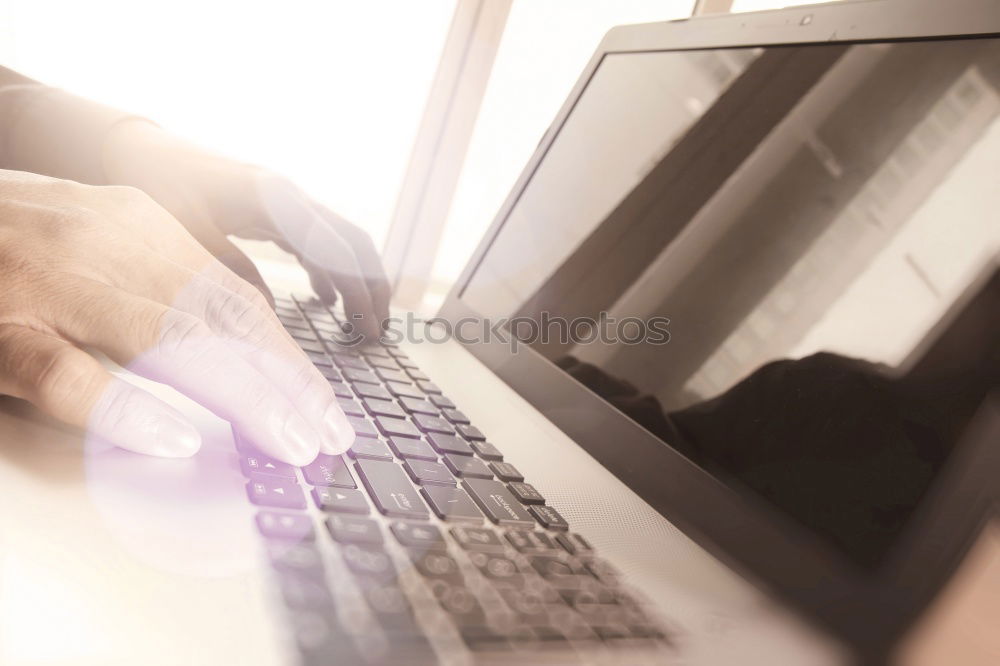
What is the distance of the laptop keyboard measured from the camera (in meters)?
0.27

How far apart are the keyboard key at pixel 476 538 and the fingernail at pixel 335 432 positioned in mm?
99

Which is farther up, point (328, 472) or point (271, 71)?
point (271, 71)

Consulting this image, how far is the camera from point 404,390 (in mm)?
628

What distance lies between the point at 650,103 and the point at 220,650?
0.65 metres

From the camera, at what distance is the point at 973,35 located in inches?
18.3

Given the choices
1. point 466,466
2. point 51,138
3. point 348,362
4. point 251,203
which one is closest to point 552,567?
point 466,466

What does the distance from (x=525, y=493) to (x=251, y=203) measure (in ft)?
1.88

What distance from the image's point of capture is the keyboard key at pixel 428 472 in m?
0.44

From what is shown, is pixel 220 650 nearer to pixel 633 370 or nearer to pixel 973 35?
pixel 633 370

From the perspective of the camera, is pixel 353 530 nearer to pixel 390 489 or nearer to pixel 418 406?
pixel 390 489

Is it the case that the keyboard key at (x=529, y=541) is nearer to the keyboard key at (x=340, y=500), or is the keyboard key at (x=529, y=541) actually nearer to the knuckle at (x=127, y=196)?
the keyboard key at (x=340, y=500)

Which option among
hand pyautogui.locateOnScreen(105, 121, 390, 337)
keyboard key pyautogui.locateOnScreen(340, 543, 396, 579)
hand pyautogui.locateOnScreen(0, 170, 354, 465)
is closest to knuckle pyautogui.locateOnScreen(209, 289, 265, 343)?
hand pyautogui.locateOnScreen(0, 170, 354, 465)

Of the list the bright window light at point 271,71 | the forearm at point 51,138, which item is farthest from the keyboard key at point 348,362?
the bright window light at point 271,71

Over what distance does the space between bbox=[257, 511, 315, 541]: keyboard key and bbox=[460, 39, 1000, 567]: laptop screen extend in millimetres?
287
